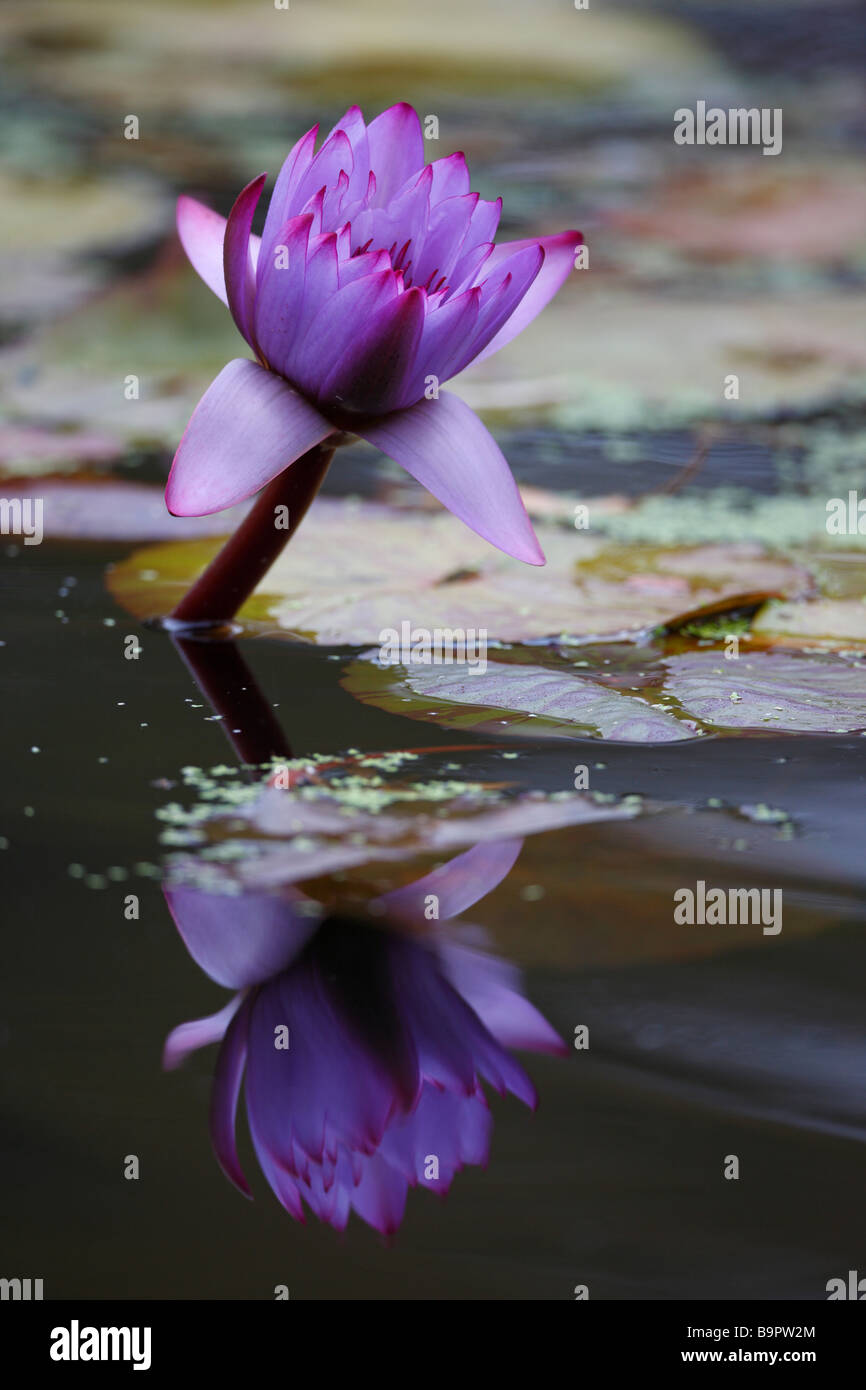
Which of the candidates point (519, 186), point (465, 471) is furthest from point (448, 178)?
point (519, 186)

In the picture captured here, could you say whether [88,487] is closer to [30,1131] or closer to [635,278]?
[30,1131]

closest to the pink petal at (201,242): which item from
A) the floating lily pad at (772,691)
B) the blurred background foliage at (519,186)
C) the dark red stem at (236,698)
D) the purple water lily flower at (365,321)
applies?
the purple water lily flower at (365,321)

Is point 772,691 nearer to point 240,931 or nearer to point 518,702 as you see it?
point 518,702

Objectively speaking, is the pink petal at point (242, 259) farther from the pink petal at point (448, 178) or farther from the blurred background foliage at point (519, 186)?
the blurred background foliage at point (519, 186)

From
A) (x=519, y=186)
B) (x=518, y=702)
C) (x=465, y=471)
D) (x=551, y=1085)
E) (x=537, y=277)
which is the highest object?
(x=519, y=186)

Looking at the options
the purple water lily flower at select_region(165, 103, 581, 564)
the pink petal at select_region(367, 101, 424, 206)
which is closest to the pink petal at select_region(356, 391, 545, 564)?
the purple water lily flower at select_region(165, 103, 581, 564)
